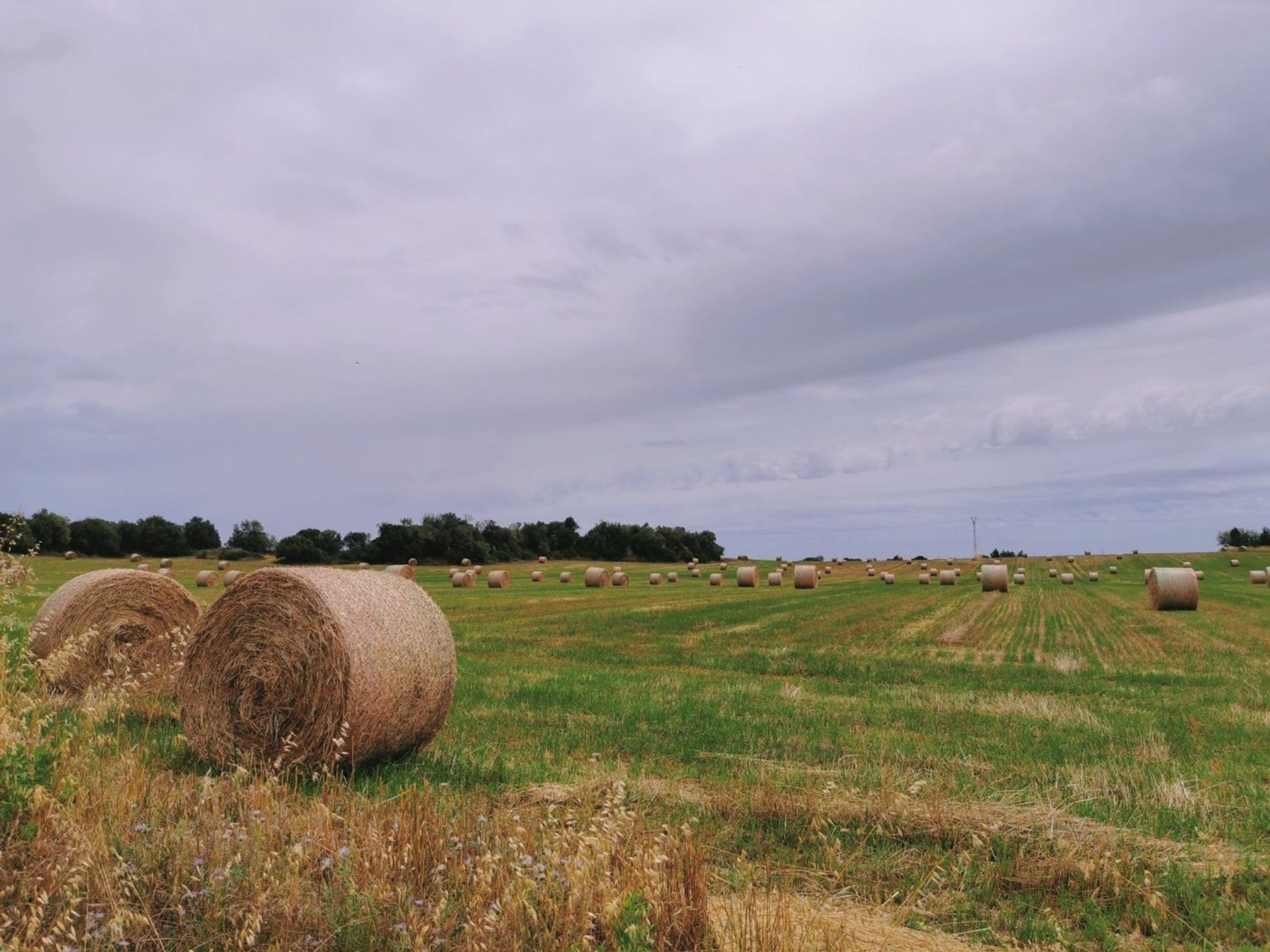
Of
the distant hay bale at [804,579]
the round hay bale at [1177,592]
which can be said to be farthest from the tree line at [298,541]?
the round hay bale at [1177,592]

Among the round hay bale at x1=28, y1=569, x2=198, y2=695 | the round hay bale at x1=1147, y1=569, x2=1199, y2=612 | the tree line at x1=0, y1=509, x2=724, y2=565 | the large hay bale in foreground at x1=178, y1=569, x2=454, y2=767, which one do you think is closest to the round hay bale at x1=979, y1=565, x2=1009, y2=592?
the round hay bale at x1=1147, y1=569, x2=1199, y2=612

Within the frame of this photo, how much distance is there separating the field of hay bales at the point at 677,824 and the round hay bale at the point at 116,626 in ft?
7.97

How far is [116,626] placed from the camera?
45.9ft

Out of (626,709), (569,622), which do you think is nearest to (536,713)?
(626,709)

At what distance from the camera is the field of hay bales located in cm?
485

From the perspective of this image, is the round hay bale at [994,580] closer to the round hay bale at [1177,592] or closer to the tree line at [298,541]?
the round hay bale at [1177,592]

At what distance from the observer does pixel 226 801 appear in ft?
22.3

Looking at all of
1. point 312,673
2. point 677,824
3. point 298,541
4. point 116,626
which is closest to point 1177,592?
point 677,824

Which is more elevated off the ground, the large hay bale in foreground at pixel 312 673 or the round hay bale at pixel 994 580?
the large hay bale in foreground at pixel 312 673

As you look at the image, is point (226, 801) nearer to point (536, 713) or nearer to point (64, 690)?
point (536, 713)

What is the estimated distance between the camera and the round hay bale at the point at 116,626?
536 inches

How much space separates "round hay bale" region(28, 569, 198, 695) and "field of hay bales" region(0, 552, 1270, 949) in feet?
7.97

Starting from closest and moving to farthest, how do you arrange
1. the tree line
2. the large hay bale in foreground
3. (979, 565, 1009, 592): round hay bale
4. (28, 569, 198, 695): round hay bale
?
→ the large hay bale in foreground < (28, 569, 198, 695): round hay bale < (979, 565, 1009, 592): round hay bale < the tree line

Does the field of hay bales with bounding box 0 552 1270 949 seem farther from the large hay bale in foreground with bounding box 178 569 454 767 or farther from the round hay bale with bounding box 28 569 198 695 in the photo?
the round hay bale with bounding box 28 569 198 695
